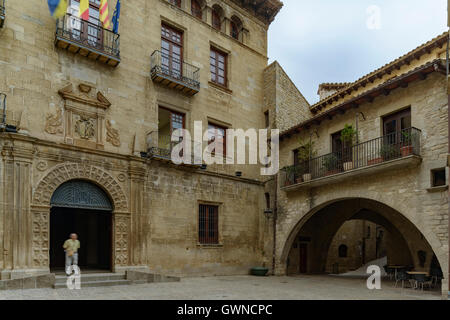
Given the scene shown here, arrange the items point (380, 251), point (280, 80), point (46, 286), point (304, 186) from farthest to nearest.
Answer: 1. point (380, 251)
2. point (280, 80)
3. point (304, 186)
4. point (46, 286)

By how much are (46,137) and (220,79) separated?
836 centimetres

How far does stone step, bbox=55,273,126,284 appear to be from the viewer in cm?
1150

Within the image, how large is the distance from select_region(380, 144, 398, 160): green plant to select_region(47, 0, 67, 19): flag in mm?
11082

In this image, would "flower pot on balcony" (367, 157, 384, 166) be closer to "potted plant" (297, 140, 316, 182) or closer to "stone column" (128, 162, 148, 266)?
"potted plant" (297, 140, 316, 182)

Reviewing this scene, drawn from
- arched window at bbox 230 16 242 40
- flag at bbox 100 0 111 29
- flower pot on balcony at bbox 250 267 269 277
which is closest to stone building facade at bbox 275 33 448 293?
flower pot on balcony at bbox 250 267 269 277

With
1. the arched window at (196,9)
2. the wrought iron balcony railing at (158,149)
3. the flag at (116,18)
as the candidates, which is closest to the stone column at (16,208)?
the wrought iron balcony railing at (158,149)

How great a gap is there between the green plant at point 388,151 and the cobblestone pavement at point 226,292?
4.26 metres

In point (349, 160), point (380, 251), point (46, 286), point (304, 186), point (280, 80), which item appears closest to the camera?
point (46, 286)

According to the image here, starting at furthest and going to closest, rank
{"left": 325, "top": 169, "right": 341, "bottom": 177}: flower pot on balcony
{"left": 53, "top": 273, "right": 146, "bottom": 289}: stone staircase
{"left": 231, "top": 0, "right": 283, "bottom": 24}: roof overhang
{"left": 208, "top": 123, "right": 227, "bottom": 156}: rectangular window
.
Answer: {"left": 231, "top": 0, "right": 283, "bottom": 24}: roof overhang
{"left": 208, "top": 123, "right": 227, "bottom": 156}: rectangular window
{"left": 325, "top": 169, "right": 341, "bottom": 177}: flower pot on balcony
{"left": 53, "top": 273, "right": 146, "bottom": 289}: stone staircase

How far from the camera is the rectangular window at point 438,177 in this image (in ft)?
38.0

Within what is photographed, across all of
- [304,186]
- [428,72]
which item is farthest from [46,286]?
[428,72]

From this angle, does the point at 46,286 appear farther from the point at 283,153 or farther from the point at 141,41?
the point at 283,153

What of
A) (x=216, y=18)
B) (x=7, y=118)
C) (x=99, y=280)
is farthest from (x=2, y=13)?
(x=216, y=18)

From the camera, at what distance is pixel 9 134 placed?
36.7ft
